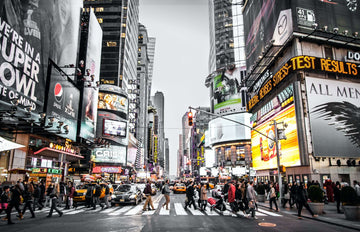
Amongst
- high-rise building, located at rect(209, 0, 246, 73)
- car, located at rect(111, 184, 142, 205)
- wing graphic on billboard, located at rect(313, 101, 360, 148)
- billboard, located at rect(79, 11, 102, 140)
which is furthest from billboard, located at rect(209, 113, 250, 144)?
car, located at rect(111, 184, 142, 205)

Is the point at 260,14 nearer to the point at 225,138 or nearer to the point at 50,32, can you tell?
the point at 50,32

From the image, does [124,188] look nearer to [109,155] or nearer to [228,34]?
[109,155]

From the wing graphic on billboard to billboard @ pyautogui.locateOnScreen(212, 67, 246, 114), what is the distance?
5765 cm

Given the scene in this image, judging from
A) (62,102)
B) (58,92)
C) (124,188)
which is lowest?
(124,188)

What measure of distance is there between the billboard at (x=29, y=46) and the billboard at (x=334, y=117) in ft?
88.0

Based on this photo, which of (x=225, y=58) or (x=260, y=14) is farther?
(x=225, y=58)

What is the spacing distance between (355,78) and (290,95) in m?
8.48

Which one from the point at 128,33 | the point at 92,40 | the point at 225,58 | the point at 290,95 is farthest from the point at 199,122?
the point at 290,95

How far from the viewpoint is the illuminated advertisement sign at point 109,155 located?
205ft

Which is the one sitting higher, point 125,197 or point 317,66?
point 317,66

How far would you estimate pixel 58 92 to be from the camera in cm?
2914

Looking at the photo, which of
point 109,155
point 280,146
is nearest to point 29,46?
point 280,146

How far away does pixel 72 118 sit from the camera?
107 ft

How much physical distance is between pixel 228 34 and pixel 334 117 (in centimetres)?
7656
